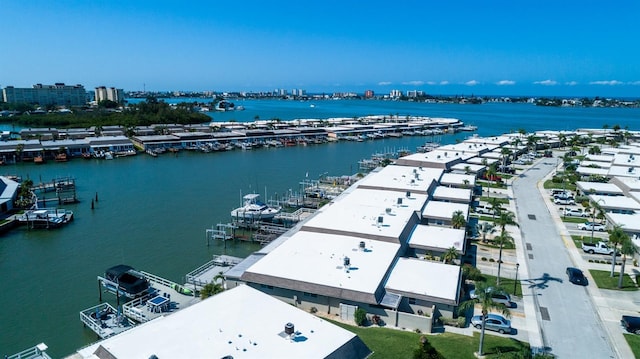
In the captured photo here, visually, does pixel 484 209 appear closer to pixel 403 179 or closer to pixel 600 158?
pixel 403 179

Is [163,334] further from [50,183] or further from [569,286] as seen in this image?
[50,183]

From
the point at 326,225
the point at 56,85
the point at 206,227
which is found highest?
the point at 56,85

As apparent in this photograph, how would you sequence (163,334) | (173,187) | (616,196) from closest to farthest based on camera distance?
(163,334)
(616,196)
(173,187)

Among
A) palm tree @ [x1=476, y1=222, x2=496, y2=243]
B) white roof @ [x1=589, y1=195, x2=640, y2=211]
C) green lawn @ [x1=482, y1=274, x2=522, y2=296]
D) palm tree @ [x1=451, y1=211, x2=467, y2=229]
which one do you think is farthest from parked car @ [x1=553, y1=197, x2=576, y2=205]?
green lawn @ [x1=482, y1=274, x2=522, y2=296]

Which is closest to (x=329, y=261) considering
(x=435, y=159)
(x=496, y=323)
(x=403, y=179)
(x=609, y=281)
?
(x=496, y=323)

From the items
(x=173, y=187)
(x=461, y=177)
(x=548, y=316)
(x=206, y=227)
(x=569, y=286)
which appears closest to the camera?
(x=548, y=316)

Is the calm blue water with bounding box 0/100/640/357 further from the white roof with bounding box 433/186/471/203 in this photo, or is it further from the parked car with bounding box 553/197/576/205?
the parked car with bounding box 553/197/576/205

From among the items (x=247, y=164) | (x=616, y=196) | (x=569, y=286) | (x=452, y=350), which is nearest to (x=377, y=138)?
(x=247, y=164)
